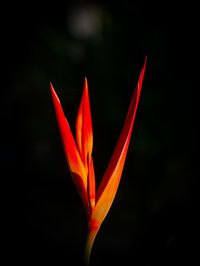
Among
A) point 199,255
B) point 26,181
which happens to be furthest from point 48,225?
point 199,255

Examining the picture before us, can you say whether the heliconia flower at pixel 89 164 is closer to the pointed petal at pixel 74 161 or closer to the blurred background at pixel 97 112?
the pointed petal at pixel 74 161

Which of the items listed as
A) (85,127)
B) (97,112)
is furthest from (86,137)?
(97,112)

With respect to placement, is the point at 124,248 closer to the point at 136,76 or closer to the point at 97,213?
the point at 136,76

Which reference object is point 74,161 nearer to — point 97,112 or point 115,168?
point 115,168

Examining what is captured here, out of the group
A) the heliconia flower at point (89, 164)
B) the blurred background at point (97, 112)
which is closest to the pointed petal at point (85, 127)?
the heliconia flower at point (89, 164)

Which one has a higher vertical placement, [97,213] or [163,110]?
[97,213]

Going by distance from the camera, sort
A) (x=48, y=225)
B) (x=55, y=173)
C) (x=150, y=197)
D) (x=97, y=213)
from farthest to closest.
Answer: (x=55, y=173) < (x=48, y=225) < (x=150, y=197) < (x=97, y=213)
